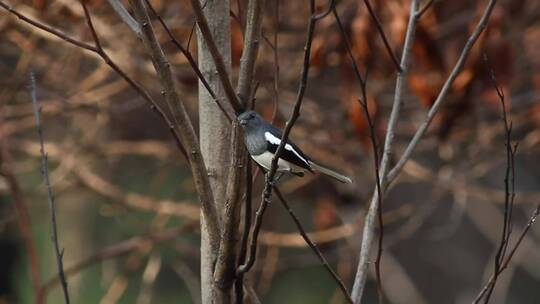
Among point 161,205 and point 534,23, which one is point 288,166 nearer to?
point 161,205

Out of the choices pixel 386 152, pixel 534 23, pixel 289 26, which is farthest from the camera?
pixel 534 23

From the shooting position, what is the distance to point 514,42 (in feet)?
14.2

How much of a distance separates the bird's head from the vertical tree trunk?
11cm

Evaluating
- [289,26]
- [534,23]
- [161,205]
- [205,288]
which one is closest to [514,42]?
[534,23]

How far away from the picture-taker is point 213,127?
2.05 metres

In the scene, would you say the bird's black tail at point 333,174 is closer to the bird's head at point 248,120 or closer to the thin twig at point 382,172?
the thin twig at point 382,172

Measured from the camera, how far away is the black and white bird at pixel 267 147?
191 centimetres

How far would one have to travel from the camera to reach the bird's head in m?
1.87

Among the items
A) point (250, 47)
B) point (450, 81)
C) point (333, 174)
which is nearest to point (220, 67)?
point (250, 47)

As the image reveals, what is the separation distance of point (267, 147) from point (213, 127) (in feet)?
0.49

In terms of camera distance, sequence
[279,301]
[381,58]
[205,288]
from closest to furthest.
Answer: [205,288] < [381,58] < [279,301]

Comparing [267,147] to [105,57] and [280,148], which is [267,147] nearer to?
[280,148]

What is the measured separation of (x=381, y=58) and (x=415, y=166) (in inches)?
35.5

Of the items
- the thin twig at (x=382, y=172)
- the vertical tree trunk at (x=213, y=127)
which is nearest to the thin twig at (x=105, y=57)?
the vertical tree trunk at (x=213, y=127)
